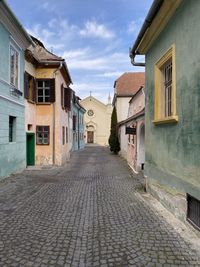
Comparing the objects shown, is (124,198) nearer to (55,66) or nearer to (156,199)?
(156,199)

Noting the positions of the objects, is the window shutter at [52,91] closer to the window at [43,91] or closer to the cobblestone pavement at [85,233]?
the window at [43,91]

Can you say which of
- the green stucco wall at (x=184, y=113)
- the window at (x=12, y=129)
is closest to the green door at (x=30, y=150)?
the window at (x=12, y=129)

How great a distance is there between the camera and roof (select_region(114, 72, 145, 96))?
1618 inches

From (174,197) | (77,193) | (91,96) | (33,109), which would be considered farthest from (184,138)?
(91,96)

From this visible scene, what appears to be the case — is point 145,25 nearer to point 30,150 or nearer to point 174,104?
point 174,104

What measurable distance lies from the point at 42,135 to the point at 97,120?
4157 centimetres

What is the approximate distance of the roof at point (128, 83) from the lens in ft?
135

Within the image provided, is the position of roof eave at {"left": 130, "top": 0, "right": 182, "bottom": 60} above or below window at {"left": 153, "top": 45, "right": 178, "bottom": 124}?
above

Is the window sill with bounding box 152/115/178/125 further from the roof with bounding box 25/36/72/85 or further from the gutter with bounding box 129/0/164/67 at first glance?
the roof with bounding box 25/36/72/85

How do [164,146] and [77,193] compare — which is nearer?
[164,146]

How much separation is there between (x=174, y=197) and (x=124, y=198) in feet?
8.00

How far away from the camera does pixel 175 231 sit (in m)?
5.30

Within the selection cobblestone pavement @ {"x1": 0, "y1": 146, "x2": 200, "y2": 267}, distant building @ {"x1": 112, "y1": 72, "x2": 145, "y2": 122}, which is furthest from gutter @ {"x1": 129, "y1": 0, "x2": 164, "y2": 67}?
distant building @ {"x1": 112, "y1": 72, "x2": 145, "y2": 122}

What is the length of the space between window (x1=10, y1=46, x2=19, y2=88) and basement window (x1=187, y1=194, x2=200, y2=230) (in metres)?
10.0
